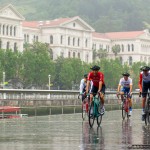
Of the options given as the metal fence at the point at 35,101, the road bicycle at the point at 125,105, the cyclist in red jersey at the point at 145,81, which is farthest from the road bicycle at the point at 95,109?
the metal fence at the point at 35,101

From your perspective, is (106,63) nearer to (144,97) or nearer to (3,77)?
(3,77)

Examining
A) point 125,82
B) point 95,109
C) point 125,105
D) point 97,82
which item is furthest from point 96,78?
point 125,105

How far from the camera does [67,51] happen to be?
15050cm

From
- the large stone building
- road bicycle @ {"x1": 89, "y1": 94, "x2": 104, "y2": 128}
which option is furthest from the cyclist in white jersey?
the large stone building

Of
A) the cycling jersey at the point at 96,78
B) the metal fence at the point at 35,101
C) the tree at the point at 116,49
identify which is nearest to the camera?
the cycling jersey at the point at 96,78

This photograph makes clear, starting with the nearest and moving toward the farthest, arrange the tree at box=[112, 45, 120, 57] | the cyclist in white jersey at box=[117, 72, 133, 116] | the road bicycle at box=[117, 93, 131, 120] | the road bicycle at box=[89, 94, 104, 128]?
the road bicycle at box=[89, 94, 104, 128] < the cyclist in white jersey at box=[117, 72, 133, 116] < the road bicycle at box=[117, 93, 131, 120] < the tree at box=[112, 45, 120, 57]

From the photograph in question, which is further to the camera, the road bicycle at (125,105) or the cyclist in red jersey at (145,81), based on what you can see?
the road bicycle at (125,105)

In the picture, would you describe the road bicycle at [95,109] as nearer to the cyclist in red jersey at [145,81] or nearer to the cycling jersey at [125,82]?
the cyclist in red jersey at [145,81]

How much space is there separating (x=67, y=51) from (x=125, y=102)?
5082 inches

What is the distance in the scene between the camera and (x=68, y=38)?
153875mm

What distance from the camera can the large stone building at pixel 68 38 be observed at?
13412 cm

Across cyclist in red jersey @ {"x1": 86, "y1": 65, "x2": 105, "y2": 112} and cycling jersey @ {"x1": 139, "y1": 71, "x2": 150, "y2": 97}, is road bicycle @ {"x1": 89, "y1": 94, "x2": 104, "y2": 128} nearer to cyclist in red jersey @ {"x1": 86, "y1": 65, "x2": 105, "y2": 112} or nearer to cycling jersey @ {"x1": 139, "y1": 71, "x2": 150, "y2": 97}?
cyclist in red jersey @ {"x1": 86, "y1": 65, "x2": 105, "y2": 112}

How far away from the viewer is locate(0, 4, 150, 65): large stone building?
134125 mm

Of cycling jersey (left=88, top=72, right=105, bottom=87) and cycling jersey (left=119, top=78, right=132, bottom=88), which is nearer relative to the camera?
cycling jersey (left=88, top=72, right=105, bottom=87)
